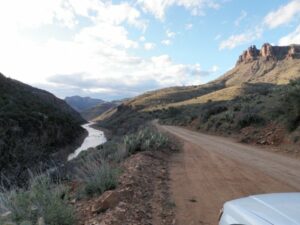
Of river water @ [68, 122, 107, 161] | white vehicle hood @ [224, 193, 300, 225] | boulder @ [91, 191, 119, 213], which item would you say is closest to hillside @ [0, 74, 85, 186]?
river water @ [68, 122, 107, 161]

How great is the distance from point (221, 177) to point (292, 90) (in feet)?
37.4

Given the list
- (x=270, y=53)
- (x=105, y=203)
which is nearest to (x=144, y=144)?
(x=105, y=203)

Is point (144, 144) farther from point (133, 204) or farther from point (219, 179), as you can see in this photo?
point (133, 204)

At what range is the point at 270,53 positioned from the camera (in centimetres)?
15588

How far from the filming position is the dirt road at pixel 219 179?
7871 mm

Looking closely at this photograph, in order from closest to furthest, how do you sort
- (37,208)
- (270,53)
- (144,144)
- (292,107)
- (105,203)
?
(37,208) < (105,203) < (144,144) < (292,107) < (270,53)

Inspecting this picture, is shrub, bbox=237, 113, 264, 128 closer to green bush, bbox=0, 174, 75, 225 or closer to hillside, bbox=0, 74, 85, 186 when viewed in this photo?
hillside, bbox=0, 74, 85, 186

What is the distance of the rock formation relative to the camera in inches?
5871

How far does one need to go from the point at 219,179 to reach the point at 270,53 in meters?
153

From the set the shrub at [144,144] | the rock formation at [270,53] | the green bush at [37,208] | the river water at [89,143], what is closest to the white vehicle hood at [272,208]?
the green bush at [37,208]

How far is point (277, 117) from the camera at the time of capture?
2295cm

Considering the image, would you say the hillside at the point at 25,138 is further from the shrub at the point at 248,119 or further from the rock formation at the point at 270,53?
the rock formation at the point at 270,53

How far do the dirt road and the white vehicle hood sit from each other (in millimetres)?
3229

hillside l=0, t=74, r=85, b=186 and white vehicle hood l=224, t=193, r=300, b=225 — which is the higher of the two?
white vehicle hood l=224, t=193, r=300, b=225
